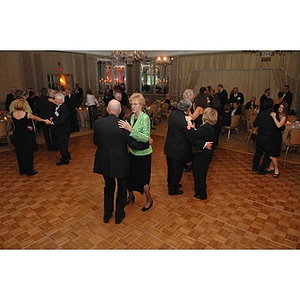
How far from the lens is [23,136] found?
425 cm

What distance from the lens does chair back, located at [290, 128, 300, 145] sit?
5105 millimetres

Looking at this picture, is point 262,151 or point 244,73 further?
point 244,73

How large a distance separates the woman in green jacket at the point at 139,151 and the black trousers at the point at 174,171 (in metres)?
0.60

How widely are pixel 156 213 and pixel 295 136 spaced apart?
3.74 m

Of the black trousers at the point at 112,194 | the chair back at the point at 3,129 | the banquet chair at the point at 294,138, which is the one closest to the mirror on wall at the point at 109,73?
the chair back at the point at 3,129

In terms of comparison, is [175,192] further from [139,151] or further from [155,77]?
[155,77]

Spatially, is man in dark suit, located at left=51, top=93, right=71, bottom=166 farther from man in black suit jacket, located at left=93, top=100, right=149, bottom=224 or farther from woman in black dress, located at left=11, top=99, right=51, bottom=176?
man in black suit jacket, located at left=93, top=100, right=149, bottom=224

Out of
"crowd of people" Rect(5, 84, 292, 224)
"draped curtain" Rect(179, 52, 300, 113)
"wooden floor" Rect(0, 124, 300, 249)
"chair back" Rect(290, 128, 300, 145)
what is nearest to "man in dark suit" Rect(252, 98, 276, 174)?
"crowd of people" Rect(5, 84, 292, 224)

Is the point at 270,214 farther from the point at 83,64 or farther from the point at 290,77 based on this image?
the point at 83,64

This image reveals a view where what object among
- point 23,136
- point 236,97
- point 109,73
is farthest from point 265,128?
point 109,73

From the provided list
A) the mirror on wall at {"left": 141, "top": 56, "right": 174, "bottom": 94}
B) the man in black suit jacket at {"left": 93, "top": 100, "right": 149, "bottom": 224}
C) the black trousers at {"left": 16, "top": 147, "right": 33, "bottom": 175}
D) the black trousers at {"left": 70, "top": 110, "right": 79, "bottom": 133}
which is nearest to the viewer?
the man in black suit jacket at {"left": 93, "top": 100, "right": 149, "bottom": 224}

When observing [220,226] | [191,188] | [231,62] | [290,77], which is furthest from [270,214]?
[231,62]

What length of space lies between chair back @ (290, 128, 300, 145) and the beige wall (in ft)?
31.8

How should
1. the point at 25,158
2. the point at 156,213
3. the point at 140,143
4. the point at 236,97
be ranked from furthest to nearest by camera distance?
the point at 236,97 → the point at 25,158 → the point at 156,213 → the point at 140,143
